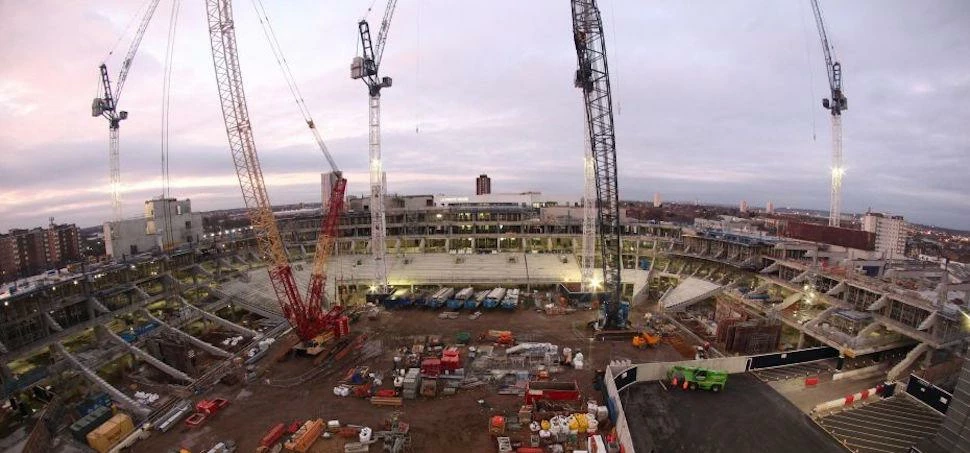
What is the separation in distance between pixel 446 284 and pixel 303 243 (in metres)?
32.3

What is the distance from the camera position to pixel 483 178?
128 metres

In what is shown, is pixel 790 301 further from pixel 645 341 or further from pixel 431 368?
pixel 431 368

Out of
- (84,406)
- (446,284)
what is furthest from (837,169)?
(84,406)

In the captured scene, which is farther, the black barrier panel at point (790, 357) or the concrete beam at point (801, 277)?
the concrete beam at point (801, 277)

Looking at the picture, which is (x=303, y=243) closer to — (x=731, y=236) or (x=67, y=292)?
(x=67, y=292)

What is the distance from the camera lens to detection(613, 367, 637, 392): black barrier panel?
27272 mm

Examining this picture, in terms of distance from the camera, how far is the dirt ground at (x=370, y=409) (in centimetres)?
2488

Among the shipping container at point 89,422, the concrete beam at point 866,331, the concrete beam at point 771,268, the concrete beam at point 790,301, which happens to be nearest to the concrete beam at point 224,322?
the shipping container at point 89,422

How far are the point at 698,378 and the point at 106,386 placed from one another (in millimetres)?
44363

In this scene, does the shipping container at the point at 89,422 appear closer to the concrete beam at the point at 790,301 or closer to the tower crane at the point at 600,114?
the tower crane at the point at 600,114

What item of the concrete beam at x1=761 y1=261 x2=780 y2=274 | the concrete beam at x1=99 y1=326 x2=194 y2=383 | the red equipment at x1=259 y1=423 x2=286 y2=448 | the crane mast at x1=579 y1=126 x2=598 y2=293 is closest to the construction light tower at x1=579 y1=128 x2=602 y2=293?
the crane mast at x1=579 y1=126 x2=598 y2=293

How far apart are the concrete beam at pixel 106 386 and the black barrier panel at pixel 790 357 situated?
146 feet

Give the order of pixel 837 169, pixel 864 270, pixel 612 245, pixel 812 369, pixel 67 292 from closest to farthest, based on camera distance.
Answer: pixel 812 369 → pixel 67 292 → pixel 864 270 → pixel 612 245 → pixel 837 169

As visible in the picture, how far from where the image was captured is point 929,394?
26.1m
